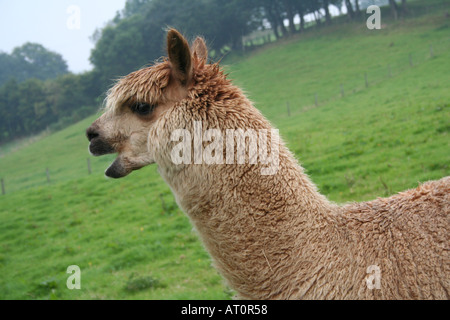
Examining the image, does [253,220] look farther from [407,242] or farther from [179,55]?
[179,55]

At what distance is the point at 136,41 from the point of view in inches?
1671

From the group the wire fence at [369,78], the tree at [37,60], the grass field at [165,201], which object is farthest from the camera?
the tree at [37,60]

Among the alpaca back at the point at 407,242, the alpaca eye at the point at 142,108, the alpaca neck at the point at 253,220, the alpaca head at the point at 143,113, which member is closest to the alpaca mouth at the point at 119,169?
Answer: the alpaca head at the point at 143,113

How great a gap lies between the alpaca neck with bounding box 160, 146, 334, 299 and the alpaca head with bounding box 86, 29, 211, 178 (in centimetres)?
41

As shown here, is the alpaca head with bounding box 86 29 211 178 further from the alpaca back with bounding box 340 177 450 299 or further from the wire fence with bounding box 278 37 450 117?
the wire fence with bounding box 278 37 450 117

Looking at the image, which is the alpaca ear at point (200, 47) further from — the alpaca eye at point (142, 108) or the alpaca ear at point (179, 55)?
the alpaca eye at point (142, 108)

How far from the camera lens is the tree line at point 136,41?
42.6 m

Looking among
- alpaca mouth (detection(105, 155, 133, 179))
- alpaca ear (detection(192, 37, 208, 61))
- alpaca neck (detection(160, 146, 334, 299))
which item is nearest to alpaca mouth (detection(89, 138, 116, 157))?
alpaca mouth (detection(105, 155, 133, 179))

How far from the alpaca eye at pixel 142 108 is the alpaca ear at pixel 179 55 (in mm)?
301

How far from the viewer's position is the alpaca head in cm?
256

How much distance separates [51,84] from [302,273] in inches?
2150

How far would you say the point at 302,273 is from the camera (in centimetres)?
222

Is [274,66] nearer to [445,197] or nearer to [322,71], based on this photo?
[322,71]
